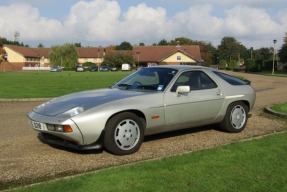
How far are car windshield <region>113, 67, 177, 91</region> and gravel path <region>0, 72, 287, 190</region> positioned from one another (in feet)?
3.35

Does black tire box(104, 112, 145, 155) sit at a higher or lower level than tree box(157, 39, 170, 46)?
lower

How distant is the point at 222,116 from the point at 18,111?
6351 millimetres

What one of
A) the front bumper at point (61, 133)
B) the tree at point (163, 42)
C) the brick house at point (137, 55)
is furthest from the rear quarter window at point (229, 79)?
the tree at point (163, 42)

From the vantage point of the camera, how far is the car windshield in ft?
21.8

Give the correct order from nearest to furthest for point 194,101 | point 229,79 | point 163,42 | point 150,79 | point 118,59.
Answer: point 194,101 < point 150,79 < point 229,79 < point 118,59 < point 163,42

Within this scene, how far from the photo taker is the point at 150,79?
22.8 feet

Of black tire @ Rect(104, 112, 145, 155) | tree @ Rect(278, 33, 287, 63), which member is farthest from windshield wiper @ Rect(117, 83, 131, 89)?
tree @ Rect(278, 33, 287, 63)

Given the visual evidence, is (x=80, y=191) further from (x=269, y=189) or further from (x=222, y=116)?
(x=222, y=116)

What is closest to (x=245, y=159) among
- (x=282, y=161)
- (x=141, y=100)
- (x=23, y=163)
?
(x=282, y=161)

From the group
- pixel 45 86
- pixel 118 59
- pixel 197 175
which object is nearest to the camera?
pixel 197 175

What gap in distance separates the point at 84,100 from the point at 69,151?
88 cm

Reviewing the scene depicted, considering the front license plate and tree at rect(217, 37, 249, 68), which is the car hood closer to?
the front license plate

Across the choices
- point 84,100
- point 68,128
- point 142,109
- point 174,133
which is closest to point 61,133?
point 68,128

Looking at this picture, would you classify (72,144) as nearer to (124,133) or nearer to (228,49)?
(124,133)
